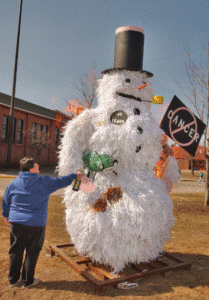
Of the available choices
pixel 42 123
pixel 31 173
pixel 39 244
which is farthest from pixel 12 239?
pixel 42 123

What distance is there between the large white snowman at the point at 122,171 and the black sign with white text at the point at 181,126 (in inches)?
12.8

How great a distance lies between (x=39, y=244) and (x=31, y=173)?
31.2 inches

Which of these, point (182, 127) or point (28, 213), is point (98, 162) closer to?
point (28, 213)

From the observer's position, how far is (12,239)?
3.01 metres

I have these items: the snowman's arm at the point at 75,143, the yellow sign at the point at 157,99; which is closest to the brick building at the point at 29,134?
the snowman's arm at the point at 75,143

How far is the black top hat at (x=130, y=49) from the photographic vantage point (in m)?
3.77

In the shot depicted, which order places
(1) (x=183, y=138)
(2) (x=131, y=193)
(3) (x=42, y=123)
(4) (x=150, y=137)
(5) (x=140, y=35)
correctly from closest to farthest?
(2) (x=131, y=193)
(4) (x=150, y=137)
(5) (x=140, y=35)
(1) (x=183, y=138)
(3) (x=42, y=123)

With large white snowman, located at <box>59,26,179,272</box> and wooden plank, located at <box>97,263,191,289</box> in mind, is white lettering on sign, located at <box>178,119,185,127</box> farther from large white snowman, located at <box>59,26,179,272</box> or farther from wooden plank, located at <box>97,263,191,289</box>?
wooden plank, located at <box>97,263,191,289</box>

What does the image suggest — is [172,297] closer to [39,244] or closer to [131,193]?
[131,193]

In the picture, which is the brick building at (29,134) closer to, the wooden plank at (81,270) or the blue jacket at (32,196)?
the wooden plank at (81,270)

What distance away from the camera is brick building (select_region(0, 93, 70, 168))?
2085 cm

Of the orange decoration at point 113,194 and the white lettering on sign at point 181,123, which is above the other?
the white lettering on sign at point 181,123

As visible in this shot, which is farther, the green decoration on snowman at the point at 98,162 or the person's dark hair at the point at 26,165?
the green decoration on snowman at the point at 98,162

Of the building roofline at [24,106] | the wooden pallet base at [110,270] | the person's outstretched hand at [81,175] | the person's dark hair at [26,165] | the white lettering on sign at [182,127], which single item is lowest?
the wooden pallet base at [110,270]
